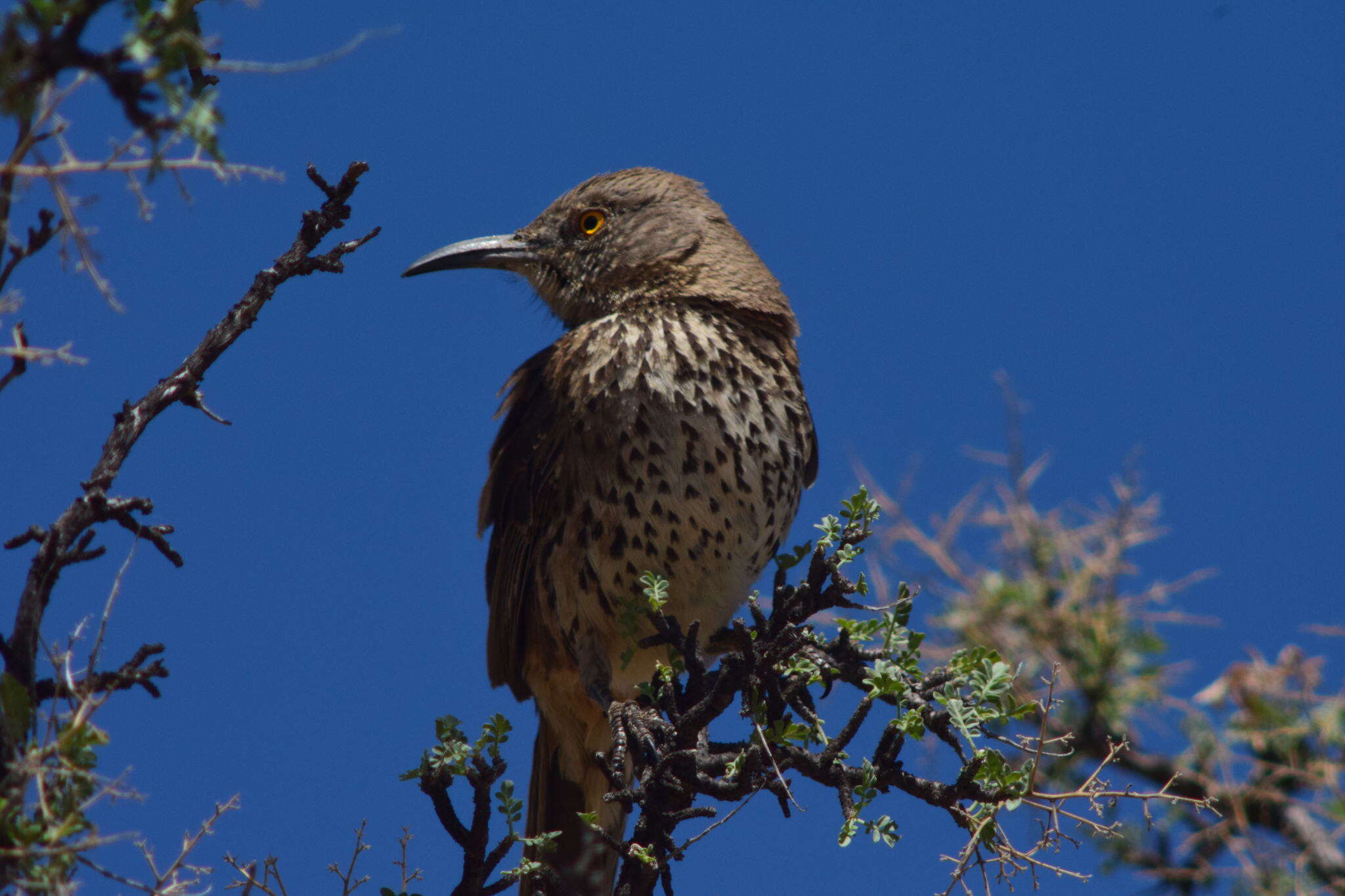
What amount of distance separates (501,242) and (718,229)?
0.83 meters

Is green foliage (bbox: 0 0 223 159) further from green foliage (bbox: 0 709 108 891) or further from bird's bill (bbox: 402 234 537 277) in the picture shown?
bird's bill (bbox: 402 234 537 277)

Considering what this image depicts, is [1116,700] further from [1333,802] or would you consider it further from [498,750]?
[498,750]

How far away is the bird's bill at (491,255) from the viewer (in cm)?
515

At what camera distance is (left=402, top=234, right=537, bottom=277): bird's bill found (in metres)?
5.15

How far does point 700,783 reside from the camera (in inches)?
116

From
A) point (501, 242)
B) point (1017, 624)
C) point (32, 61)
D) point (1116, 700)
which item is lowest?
point (32, 61)

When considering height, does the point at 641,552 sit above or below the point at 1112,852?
above

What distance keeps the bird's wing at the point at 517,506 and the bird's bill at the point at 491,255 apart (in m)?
0.53

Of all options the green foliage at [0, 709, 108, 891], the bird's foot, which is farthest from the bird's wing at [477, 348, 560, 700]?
the green foliage at [0, 709, 108, 891]

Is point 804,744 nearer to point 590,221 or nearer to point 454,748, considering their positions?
point 454,748

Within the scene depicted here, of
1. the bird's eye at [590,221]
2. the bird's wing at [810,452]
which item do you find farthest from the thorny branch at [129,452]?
the bird's eye at [590,221]

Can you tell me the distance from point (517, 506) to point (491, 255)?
1.22m

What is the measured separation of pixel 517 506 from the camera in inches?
174

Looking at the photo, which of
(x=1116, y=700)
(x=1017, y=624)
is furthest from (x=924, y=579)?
(x=1116, y=700)
